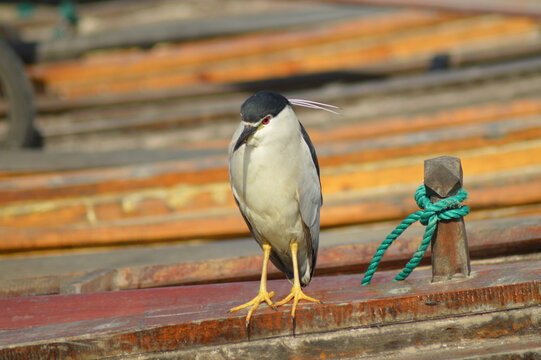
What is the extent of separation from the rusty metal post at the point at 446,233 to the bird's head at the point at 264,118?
0.56 m

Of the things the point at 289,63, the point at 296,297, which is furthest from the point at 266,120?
the point at 289,63

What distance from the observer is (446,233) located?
2213 millimetres

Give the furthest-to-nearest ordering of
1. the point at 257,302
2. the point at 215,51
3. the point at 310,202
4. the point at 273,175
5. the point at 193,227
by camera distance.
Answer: the point at 215,51 → the point at 193,227 → the point at 310,202 → the point at 273,175 → the point at 257,302

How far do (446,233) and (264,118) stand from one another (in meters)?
0.80

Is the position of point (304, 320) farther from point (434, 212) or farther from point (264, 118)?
point (264, 118)

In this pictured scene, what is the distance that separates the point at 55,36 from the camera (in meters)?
8.46

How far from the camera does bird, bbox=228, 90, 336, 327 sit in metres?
2.21

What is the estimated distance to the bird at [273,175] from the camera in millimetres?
2209

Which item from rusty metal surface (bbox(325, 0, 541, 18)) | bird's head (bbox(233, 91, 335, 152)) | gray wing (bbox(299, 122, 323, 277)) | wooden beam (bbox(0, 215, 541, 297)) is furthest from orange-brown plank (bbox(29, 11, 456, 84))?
bird's head (bbox(233, 91, 335, 152))

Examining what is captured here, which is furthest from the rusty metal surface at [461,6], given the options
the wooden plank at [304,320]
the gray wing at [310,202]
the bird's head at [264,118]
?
the wooden plank at [304,320]

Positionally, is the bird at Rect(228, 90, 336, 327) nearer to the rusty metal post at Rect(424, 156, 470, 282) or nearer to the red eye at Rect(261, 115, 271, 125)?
the red eye at Rect(261, 115, 271, 125)

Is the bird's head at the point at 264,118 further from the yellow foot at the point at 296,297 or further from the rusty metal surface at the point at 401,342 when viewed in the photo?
the rusty metal surface at the point at 401,342

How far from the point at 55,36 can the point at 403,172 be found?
19.8ft

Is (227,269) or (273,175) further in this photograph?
(227,269)
